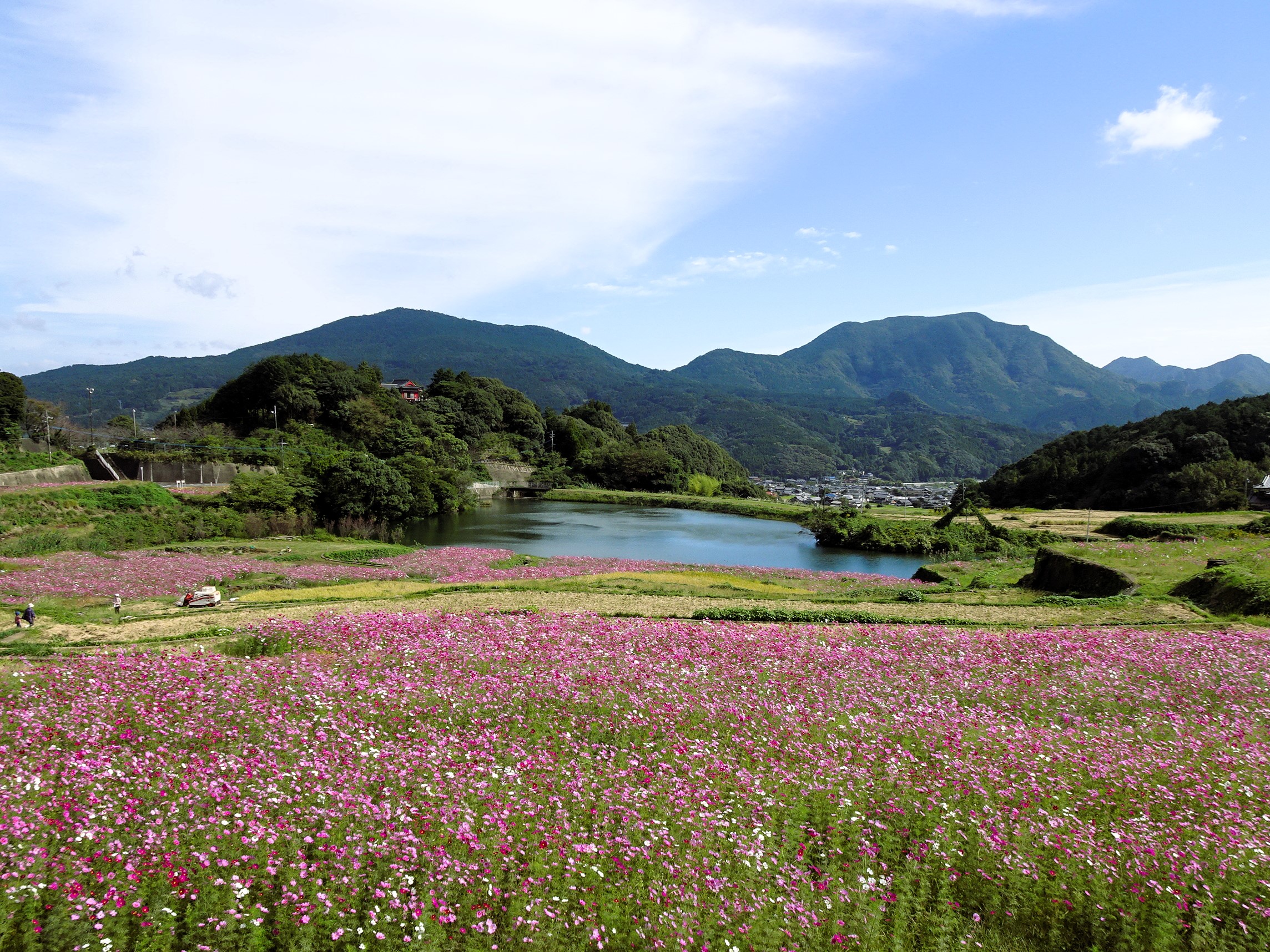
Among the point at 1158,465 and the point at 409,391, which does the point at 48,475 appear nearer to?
the point at 1158,465

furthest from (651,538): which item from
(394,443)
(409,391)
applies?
(409,391)

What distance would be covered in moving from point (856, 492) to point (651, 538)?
7347cm

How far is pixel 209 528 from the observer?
3966 cm

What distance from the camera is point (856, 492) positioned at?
4744 inches

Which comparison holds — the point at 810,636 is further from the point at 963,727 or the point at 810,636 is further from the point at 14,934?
the point at 14,934

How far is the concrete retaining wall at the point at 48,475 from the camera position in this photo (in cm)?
3881

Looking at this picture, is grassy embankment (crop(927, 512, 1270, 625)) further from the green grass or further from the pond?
the green grass

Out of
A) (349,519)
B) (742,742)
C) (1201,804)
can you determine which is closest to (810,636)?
(742,742)

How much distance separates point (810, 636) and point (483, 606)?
8177 millimetres

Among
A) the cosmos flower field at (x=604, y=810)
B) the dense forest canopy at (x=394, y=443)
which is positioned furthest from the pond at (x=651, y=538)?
the cosmos flower field at (x=604, y=810)

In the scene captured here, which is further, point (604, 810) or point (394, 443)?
point (394, 443)

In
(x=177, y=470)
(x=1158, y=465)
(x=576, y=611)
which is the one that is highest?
(x=177, y=470)

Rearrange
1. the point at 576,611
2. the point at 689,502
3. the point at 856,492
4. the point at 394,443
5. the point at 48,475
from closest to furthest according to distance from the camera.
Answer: the point at 576,611 < the point at 48,475 < the point at 394,443 < the point at 689,502 < the point at 856,492

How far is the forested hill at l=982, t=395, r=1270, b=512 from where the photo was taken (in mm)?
52719
